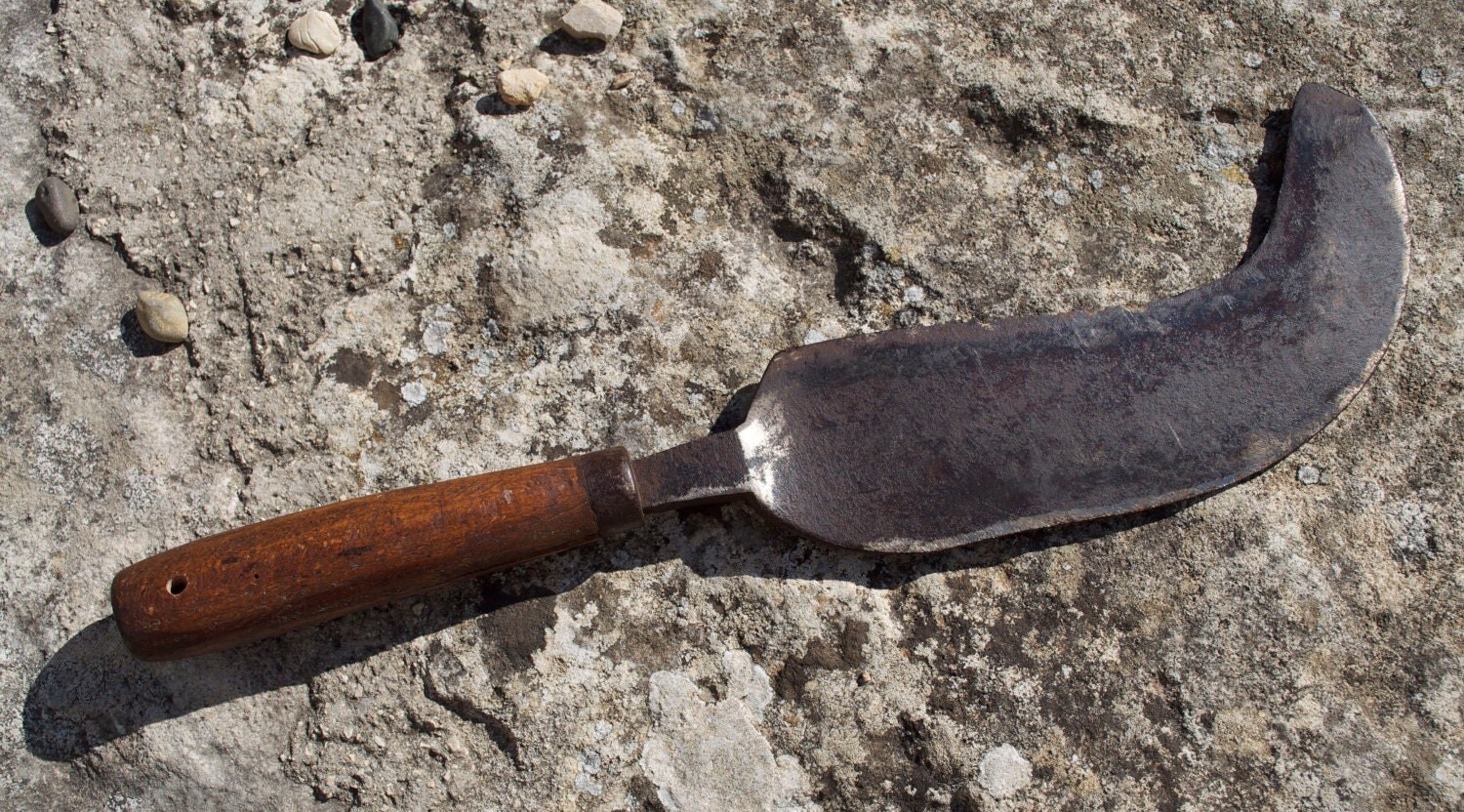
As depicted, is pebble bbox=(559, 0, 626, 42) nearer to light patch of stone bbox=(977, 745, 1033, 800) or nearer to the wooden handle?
the wooden handle

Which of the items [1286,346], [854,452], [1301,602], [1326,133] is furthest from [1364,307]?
[854,452]

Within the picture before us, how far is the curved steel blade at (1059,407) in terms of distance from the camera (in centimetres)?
141

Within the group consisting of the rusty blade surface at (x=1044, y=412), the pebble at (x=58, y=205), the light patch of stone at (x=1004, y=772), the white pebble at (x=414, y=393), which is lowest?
the light patch of stone at (x=1004, y=772)

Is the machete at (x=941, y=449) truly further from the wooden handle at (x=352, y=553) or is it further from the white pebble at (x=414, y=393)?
the white pebble at (x=414, y=393)

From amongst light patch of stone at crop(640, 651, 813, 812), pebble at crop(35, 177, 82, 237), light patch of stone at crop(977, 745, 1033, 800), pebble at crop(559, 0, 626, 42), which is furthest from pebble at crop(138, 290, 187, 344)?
light patch of stone at crop(977, 745, 1033, 800)

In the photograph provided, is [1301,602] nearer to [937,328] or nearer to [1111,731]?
[1111,731]

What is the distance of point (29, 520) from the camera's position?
1.54 m

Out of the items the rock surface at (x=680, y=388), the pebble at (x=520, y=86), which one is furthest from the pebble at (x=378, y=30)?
the pebble at (x=520, y=86)

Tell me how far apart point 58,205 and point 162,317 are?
299 mm

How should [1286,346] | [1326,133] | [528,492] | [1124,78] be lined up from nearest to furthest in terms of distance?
[528,492]
[1286,346]
[1326,133]
[1124,78]

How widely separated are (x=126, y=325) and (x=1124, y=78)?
1.68 metres

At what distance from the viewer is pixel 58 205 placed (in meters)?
1.66

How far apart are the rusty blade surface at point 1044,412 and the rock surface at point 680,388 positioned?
0.35ft

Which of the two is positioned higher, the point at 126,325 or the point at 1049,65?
the point at 1049,65
